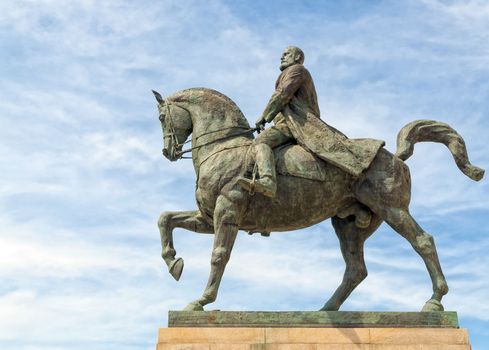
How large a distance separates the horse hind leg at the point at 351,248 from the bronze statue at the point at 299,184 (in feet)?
0.05

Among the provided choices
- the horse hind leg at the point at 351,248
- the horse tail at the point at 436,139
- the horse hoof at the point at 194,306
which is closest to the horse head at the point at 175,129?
the horse hoof at the point at 194,306

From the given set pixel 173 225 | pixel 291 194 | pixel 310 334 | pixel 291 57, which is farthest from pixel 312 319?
pixel 291 57

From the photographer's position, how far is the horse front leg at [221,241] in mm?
11578

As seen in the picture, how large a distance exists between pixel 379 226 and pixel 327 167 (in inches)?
54.2

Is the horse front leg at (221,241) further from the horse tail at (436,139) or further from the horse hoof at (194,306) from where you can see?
the horse tail at (436,139)

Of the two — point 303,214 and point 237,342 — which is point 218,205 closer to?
point 303,214

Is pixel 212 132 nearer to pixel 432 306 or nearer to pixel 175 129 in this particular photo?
pixel 175 129

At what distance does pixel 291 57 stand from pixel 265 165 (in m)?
2.22

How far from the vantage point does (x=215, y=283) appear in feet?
38.1

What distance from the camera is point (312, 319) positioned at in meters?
11.3

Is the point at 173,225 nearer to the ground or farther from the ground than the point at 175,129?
nearer to the ground

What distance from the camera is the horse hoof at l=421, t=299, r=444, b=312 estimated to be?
11.4 metres

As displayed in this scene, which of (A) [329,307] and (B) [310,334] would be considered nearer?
(B) [310,334]

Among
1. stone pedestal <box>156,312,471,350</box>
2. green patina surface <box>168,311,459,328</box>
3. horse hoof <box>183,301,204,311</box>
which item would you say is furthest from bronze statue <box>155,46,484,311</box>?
stone pedestal <box>156,312,471,350</box>
